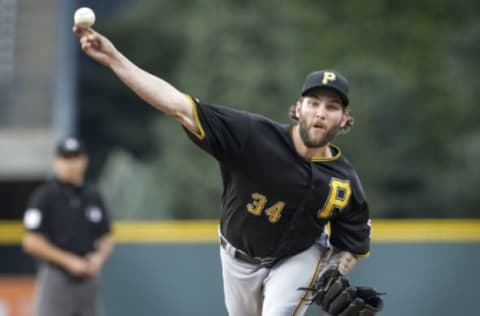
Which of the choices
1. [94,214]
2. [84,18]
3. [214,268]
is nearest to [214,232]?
[214,268]

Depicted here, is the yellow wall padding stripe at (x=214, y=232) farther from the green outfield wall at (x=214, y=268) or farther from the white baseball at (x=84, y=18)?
the white baseball at (x=84, y=18)

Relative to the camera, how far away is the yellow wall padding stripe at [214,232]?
344 inches

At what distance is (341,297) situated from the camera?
4945 millimetres

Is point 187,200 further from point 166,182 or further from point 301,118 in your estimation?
point 301,118

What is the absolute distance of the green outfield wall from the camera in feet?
28.4

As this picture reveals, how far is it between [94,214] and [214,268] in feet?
5.45

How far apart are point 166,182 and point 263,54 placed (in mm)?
2133

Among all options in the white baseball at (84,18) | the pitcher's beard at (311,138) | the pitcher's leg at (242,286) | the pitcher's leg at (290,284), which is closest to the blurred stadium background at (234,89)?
the pitcher's leg at (242,286)

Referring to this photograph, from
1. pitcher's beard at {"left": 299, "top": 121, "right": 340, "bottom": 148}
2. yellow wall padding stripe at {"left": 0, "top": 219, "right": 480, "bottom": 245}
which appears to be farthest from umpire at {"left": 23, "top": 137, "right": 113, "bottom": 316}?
pitcher's beard at {"left": 299, "top": 121, "right": 340, "bottom": 148}

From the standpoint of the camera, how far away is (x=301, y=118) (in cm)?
491

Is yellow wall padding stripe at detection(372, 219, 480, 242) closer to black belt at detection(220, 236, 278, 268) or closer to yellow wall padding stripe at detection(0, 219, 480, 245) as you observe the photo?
yellow wall padding stripe at detection(0, 219, 480, 245)

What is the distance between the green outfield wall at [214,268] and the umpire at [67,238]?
60.4 inches

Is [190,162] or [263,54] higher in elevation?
[263,54]

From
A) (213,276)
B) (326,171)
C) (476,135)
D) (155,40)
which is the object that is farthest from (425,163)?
(326,171)
